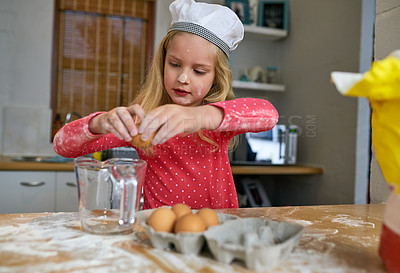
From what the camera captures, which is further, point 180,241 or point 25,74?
point 25,74

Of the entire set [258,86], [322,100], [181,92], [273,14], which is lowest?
[181,92]

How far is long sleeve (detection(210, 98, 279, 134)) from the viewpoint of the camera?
2.57 feet

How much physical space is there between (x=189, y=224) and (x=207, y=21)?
0.67m

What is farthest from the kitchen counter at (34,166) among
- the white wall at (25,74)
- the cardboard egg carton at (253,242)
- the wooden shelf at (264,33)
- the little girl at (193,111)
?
the cardboard egg carton at (253,242)

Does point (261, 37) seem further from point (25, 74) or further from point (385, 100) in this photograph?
point (385, 100)

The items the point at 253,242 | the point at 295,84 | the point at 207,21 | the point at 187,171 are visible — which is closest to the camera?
the point at 253,242

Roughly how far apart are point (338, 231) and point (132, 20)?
2.31 meters

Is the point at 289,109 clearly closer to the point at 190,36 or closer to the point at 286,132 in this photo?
the point at 286,132

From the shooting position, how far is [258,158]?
230 centimetres

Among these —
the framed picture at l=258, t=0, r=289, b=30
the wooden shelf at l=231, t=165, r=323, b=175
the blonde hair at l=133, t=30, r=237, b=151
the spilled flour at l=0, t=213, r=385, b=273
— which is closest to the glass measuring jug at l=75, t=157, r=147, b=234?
the spilled flour at l=0, t=213, r=385, b=273

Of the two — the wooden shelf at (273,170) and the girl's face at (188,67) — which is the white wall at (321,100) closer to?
the wooden shelf at (273,170)

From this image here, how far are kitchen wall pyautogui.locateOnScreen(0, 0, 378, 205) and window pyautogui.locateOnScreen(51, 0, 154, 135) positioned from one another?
0.09 metres

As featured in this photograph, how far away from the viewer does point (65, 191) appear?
200cm

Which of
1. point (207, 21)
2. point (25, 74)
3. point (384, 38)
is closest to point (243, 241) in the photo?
point (207, 21)
